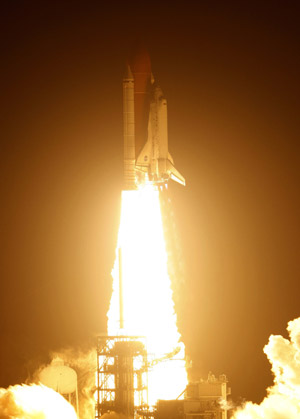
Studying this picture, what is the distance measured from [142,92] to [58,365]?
1222cm

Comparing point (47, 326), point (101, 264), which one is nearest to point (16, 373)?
point (47, 326)

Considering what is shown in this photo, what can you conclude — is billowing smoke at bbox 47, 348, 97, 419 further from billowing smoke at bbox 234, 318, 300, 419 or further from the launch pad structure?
billowing smoke at bbox 234, 318, 300, 419

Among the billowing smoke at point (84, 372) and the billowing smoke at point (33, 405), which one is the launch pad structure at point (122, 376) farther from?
the billowing smoke at point (84, 372)

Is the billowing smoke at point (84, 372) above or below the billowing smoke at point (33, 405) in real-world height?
above

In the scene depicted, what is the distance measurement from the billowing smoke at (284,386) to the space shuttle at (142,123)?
29.0 feet

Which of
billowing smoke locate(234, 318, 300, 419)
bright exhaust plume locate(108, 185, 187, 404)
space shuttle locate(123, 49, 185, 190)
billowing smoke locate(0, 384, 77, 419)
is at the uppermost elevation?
space shuttle locate(123, 49, 185, 190)

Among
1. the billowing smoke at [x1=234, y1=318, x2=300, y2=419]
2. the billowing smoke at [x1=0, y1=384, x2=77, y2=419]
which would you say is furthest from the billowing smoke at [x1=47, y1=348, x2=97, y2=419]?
the billowing smoke at [x1=234, y1=318, x2=300, y2=419]

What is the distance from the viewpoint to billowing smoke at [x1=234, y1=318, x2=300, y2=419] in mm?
47562

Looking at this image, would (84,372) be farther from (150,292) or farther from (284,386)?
(284,386)

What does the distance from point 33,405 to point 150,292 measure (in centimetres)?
839

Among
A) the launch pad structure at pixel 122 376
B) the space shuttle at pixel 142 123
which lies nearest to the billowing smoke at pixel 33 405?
the launch pad structure at pixel 122 376

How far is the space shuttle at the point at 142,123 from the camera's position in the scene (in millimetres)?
50375

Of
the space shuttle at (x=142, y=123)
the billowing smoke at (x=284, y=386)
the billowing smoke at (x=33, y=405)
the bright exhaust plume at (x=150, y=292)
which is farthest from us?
the space shuttle at (x=142, y=123)

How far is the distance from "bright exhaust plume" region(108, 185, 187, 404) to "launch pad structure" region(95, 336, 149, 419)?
137cm
